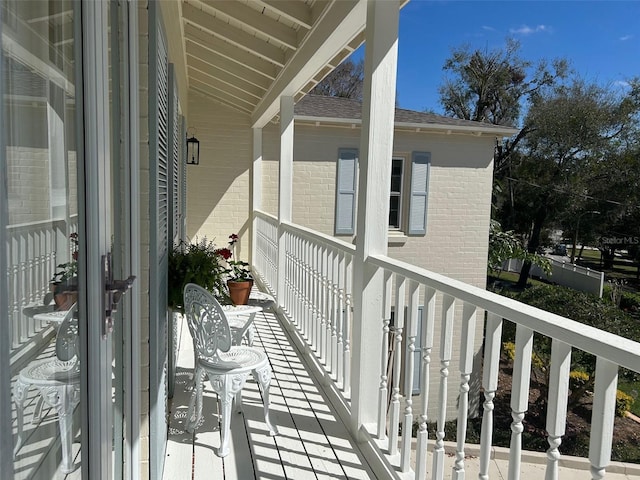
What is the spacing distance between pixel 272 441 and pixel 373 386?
62cm

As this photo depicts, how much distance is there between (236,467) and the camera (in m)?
2.43

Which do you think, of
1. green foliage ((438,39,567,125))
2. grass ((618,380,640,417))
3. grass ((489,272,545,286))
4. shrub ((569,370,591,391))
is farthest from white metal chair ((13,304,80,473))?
green foliage ((438,39,567,125))

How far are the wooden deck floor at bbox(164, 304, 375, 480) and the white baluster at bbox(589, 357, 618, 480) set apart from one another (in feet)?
4.73

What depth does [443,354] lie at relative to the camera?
181 centimetres

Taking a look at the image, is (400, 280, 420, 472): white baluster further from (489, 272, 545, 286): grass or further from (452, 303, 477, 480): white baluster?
(489, 272, 545, 286): grass

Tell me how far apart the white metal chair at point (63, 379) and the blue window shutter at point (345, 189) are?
8.49 metres

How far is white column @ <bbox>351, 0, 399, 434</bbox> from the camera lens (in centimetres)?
252

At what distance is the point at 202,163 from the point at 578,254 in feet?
56.8

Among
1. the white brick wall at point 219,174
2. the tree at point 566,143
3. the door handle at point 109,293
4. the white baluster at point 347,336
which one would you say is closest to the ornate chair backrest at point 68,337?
the door handle at point 109,293

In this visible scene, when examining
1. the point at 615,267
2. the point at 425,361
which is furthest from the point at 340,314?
the point at 615,267

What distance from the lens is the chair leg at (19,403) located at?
0.67 metres

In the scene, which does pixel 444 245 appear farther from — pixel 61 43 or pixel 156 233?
pixel 61 43

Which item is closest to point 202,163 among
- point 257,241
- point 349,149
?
point 257,241

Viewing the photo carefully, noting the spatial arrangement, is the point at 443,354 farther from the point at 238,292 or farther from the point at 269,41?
the point at 269,41
